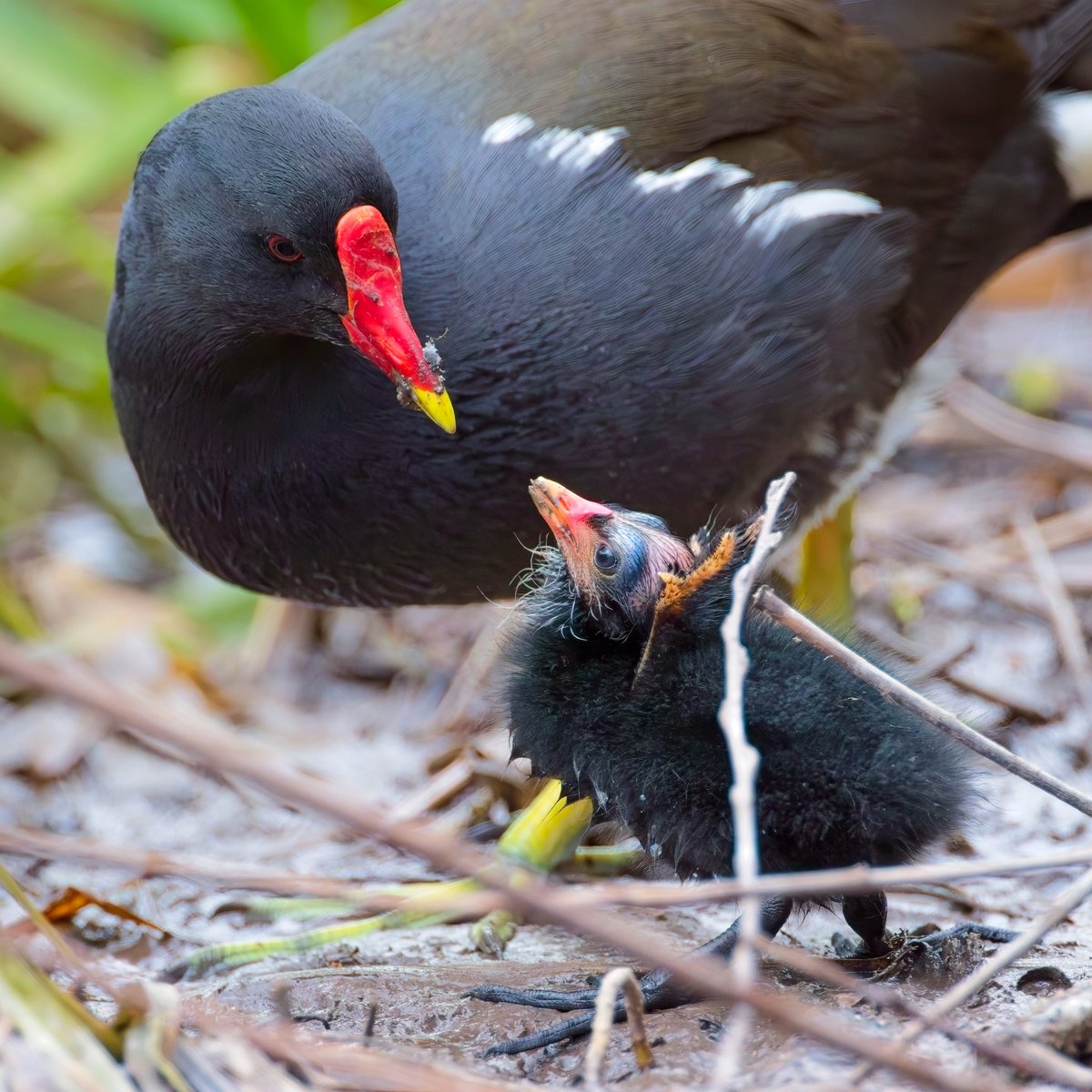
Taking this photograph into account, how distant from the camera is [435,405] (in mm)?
2188

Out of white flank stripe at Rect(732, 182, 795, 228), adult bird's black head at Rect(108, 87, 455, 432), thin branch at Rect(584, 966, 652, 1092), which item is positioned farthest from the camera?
white flank stripe at Rect(732, 182, 795, 228)

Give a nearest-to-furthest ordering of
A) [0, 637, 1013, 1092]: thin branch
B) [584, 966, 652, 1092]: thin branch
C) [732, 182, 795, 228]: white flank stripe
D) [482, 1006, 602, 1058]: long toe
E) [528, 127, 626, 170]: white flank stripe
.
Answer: [0, 637, 1013, 1092]: thin branch, [584, 966, 652, 1092]: thin branch, [482, 1006, 602, 1058]: long toe, [528, 127, 626, 170]: white flank stripe, [732, 182, 795, 228]: white flank stripe

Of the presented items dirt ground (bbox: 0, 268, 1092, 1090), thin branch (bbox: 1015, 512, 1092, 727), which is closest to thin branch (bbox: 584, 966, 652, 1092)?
dirt ground (bbox: 0, 268, 1092, 1090)

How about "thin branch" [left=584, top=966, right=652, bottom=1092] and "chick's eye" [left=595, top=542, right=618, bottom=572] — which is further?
"chick's eye" [left=595, top=542, right=618, bottom=572]

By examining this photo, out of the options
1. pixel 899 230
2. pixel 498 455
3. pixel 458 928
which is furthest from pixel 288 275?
pixel 899 230

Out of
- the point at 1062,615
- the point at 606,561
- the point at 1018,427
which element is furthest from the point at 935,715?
the point at 1018,427

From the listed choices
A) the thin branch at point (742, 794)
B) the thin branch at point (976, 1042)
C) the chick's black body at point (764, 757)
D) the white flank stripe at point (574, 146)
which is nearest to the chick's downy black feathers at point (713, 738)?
the chick's black body at point (764, 757)

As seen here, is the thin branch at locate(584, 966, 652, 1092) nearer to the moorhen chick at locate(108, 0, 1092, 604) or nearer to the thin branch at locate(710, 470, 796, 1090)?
the thin branch at locate(710, 470, 796, 1090)

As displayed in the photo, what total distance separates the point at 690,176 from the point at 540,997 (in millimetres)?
1412

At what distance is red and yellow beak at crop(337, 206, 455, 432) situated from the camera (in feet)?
7.09

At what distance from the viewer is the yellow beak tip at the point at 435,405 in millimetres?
2188

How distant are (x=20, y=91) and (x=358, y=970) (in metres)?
3.72

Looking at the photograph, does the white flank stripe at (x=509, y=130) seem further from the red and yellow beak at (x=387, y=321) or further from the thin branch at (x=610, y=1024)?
the thin branch at (x=610, y=1024)

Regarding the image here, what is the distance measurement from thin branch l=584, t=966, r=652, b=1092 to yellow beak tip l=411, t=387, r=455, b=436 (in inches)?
34.0
